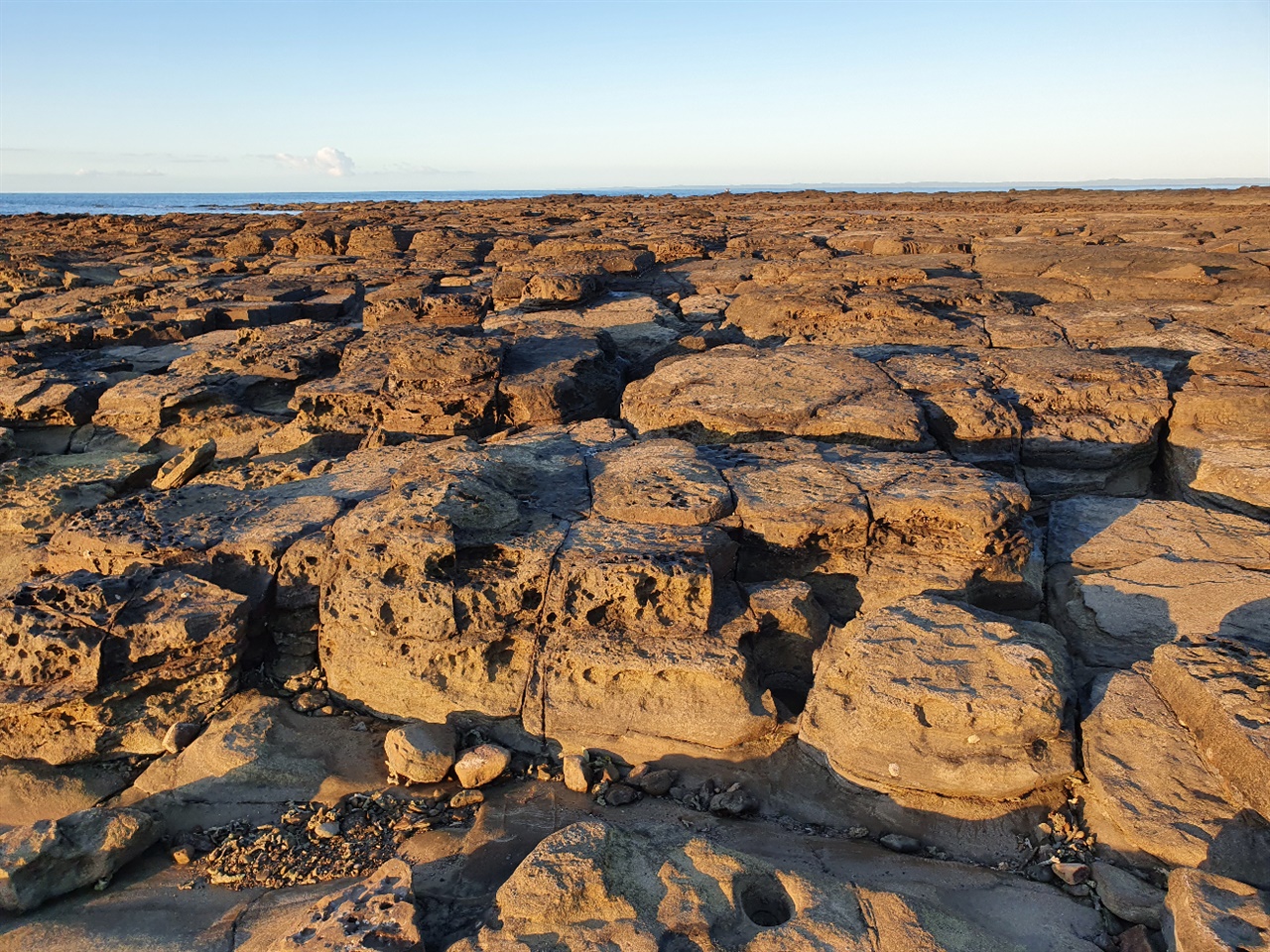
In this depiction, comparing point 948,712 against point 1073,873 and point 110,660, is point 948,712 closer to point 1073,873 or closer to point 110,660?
point 1073,873

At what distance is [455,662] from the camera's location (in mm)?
3135

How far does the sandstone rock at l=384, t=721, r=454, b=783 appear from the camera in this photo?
2836 mm

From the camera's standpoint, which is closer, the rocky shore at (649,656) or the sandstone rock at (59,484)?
the rocky shore at (649,656)

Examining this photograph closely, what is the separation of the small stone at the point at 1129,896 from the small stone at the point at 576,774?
4.89 feet

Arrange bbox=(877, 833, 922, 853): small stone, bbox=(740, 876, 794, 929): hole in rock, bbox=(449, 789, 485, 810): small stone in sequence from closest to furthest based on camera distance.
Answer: bbox=(740, 876, 794, 929): hole in rock → bbox=(877, 833, 922, 853): small stone → bbox=(449, 789, 485, 810): small stone

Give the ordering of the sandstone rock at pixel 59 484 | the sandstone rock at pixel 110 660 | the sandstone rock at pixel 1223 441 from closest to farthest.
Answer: the sandstone rock at pixel 110 660
the sandstone rock at pixel 1223 441
the sandstone rock at pixel 59 484

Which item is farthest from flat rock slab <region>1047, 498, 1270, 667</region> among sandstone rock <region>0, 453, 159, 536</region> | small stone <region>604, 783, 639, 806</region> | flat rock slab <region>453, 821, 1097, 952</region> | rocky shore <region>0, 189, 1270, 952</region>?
sandstone rock <region>0, 453, 159, 536</region>

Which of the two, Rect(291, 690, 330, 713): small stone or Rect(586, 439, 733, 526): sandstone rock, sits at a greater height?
Rect(586, 439, 733, 526): sandstone rock

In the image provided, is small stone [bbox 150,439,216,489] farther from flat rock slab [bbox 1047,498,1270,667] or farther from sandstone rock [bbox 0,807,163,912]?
flat rock slab [bbox 1047,498,1270,667]

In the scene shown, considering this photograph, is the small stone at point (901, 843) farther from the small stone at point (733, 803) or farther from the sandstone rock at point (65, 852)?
the sandstone rock at point (65, 852)

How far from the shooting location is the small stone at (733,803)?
2.64m

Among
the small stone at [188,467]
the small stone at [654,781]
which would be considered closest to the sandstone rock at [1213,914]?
the small stone at [654,781]

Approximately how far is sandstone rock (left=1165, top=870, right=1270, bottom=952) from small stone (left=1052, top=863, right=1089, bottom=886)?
0.26 metres

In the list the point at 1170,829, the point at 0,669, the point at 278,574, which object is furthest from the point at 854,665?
the point at 0,669
